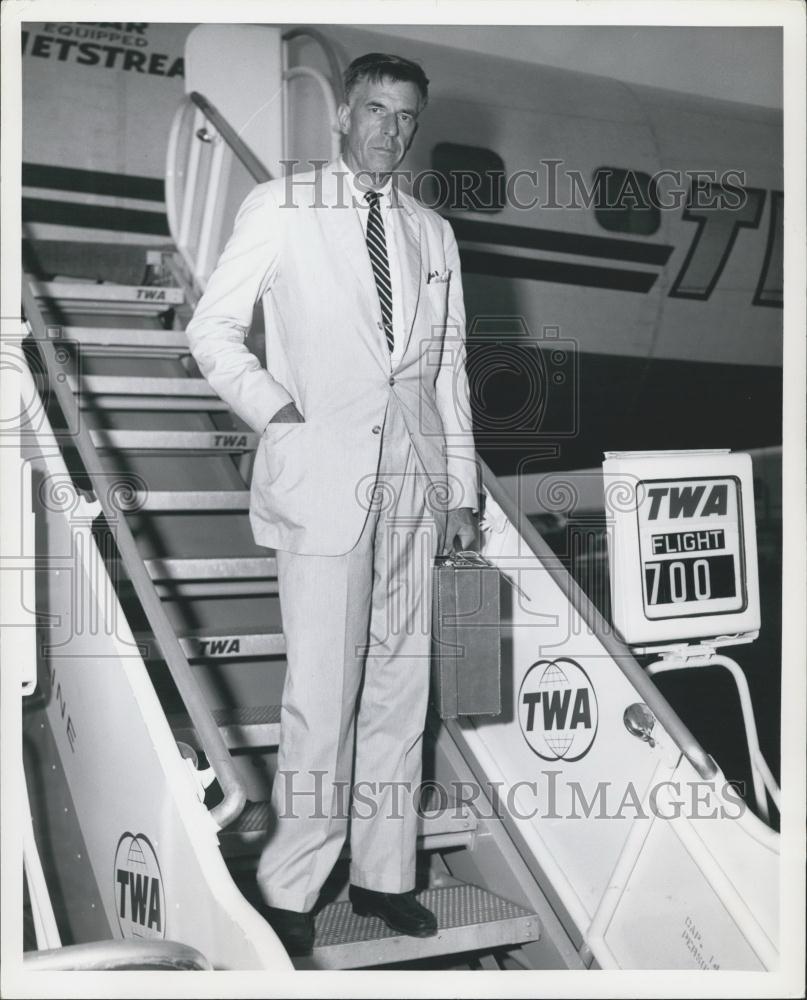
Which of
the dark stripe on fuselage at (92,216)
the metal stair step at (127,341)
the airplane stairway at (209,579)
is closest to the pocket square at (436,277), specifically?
the airplane stairway at (209,579)

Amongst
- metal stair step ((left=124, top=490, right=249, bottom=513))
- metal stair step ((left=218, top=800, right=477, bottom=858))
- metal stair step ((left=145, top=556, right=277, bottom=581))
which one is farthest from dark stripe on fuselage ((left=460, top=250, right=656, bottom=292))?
metal stair step ((left=218, top=800, right=477, bottom=858))

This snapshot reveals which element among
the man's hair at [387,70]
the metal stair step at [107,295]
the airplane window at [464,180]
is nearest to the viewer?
the man's hair at [387,70]

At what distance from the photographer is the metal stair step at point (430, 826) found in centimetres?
218

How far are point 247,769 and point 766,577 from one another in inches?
189

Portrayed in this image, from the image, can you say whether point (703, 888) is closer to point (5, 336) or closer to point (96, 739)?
point (96, 739)

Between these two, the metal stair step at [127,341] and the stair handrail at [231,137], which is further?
the metal stair step at [127,341]

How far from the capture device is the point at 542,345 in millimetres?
5121

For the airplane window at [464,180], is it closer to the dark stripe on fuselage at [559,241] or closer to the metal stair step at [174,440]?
the dark stripe on fuselage at [559,241]

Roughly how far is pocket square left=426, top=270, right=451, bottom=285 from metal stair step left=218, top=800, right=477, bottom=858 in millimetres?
1211

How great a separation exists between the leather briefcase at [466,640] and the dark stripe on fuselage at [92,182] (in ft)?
11.7

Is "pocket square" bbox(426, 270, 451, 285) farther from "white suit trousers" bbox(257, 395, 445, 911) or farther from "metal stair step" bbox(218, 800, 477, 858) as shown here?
"metal stair step" bbox(218, 800, 477, 858)

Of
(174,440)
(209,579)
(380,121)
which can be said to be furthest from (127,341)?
(380,121)

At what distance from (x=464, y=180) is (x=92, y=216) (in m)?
1.83

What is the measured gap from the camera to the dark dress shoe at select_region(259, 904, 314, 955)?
1974 mm
